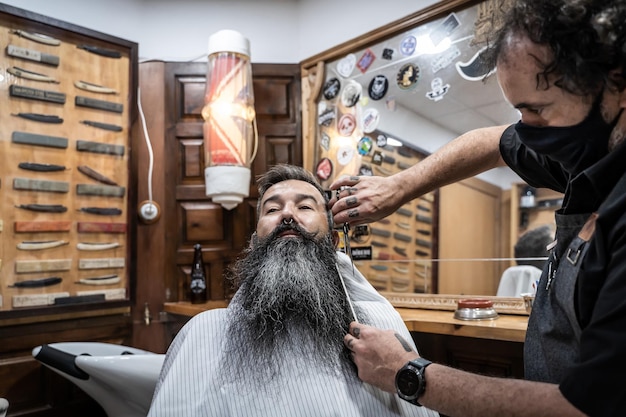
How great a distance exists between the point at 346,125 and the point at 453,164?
163cm

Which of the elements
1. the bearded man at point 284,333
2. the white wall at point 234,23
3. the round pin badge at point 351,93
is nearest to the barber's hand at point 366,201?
the bearded man at point 284,333

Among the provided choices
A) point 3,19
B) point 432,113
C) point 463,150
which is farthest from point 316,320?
point 3,19

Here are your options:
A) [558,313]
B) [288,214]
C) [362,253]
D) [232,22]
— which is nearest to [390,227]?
[362,253]

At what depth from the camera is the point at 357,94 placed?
116 inches

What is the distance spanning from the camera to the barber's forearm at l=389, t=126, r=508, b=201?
1.42 meters

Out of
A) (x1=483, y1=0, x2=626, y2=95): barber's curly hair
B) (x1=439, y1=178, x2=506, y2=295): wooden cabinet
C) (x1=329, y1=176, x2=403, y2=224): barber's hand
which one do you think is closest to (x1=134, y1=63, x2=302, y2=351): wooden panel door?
(x1=439, y1=178, x2=506, y2=295): wooden cabinet

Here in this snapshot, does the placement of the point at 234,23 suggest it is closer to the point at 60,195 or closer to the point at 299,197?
the point at 60,195

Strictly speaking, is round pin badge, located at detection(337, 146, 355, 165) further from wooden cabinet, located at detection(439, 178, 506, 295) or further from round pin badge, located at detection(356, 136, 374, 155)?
wooden cabinet, located at detection(439, 178, 506, 295)

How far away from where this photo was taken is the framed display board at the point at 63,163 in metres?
2.54

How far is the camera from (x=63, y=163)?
107 inches

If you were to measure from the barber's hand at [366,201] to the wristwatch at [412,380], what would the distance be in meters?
0.51

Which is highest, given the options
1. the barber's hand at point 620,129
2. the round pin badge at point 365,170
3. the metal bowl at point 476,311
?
the round pin badge at point 365,170

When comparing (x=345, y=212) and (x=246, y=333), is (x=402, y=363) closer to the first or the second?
(x=345, y=212)

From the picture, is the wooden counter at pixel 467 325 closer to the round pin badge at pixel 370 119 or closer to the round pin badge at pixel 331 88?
the round pin badge at pixel 370 119
